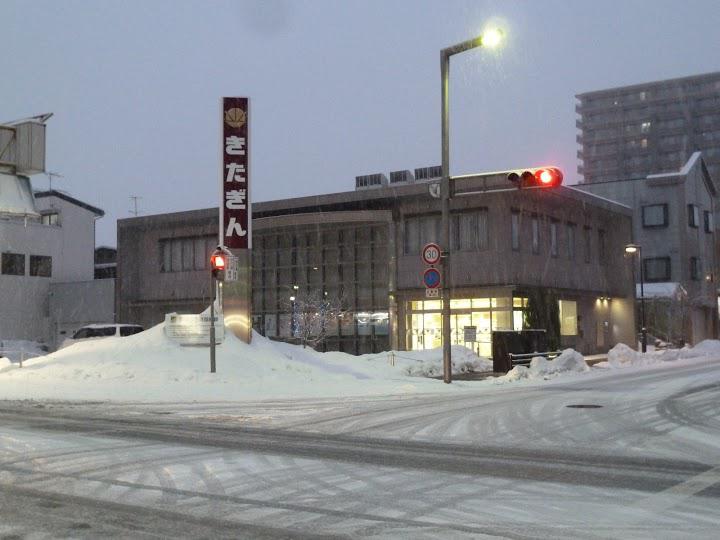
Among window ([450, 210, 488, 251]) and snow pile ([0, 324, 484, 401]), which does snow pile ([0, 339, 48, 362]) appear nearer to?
snow pile ([0, 324, 484, 401])

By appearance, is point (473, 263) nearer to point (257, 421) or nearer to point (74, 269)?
point (257, 421)

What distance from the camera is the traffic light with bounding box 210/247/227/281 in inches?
798

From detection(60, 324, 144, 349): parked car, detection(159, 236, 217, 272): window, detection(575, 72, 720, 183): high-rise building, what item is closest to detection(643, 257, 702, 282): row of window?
detection(159, 236, 217, 272): window

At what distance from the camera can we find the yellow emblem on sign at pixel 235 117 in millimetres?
24453

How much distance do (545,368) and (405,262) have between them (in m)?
14.3

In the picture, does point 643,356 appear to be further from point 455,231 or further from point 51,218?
point 51,218

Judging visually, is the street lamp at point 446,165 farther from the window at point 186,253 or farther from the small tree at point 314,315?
the window at point 186,253

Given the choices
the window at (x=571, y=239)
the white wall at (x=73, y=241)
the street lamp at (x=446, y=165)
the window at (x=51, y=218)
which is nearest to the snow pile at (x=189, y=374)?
the street lamp at (x=446, y=165)

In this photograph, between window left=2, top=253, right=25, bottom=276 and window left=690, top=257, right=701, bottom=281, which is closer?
window left=2, top=253, right=25, bottom=276

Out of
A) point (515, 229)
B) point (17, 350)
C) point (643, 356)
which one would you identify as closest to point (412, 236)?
point (515, 229)

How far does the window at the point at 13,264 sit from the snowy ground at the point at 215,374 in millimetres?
31914

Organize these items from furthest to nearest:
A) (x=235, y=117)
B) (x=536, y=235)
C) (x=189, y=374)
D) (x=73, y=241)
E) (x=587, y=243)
A: 1. (x=73, y=241)
2. (x=587, y=243)
3. (x=536, y=235)
4. (x=235, y=117)
5. (x=189, y=374)

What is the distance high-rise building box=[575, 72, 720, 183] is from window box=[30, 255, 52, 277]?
9657 cm

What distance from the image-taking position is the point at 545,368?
25547 millimetres
